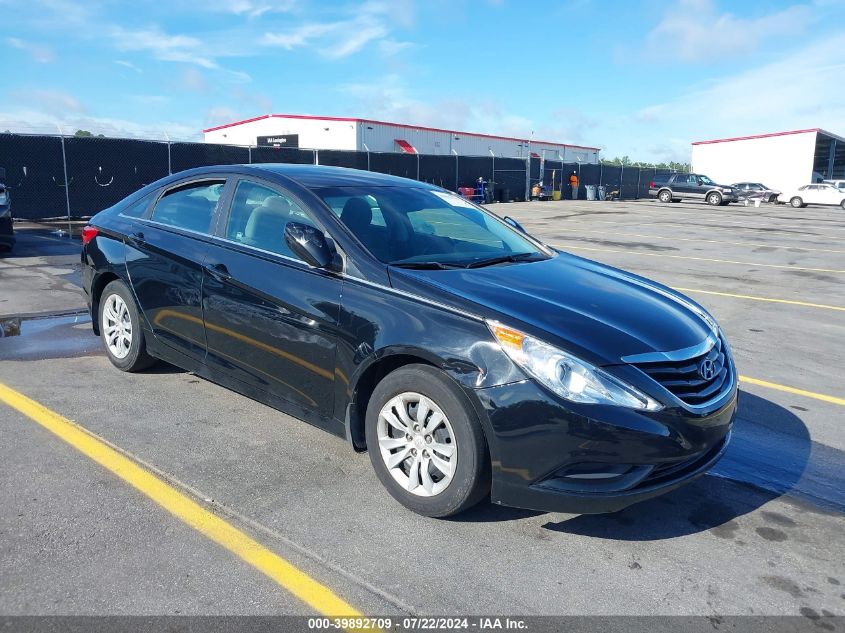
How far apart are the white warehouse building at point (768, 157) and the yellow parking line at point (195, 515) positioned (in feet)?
191

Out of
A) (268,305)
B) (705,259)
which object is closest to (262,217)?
(268,305)

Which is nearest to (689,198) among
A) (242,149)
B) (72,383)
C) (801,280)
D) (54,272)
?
(242,149)

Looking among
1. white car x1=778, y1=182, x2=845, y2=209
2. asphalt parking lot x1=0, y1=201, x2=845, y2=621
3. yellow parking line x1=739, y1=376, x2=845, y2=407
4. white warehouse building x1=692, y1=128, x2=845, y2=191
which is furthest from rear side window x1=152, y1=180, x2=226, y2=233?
white warehouse building x1=692, y1=128, x2=845, y2=191

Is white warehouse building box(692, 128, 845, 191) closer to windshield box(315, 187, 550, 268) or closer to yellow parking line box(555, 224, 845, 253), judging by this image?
yellow parking line box(555, 224, 845, 253)

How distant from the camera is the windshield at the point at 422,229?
383cm

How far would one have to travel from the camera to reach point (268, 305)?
12.7ft

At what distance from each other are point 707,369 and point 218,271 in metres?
2.80

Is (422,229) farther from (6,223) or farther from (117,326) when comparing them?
(6,223)

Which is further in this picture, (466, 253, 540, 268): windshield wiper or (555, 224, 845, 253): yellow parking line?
(555, 224, 845, 253): yellow parking line

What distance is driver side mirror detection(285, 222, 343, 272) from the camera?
361 cm

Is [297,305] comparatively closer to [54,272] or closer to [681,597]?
[681,597]

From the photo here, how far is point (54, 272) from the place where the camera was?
988cm

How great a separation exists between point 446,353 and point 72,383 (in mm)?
3333

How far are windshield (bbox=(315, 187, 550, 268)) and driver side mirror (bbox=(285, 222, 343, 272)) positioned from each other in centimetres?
19
